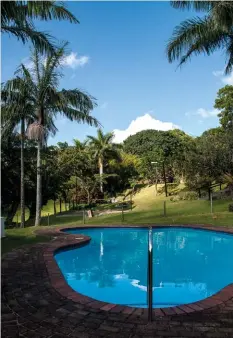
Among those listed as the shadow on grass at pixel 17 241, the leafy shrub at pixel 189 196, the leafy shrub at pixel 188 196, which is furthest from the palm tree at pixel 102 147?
the shadow on grass at pixel 17 241

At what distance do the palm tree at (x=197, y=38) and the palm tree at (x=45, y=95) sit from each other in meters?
5.33

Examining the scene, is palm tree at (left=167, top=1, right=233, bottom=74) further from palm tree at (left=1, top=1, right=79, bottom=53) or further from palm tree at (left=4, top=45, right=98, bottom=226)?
palm tree at (left=1, top=1, right=79, bottom=53)

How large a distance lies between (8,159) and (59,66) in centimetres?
834

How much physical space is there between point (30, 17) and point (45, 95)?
775cm

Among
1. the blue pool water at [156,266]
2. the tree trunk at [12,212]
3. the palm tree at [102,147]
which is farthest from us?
the palm tree at [102,147]

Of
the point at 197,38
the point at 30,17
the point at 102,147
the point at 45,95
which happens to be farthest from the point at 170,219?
the point at 102,147

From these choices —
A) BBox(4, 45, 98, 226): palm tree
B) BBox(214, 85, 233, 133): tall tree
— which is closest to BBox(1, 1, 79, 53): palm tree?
BBox(4, 45, 98, 226): palm tree

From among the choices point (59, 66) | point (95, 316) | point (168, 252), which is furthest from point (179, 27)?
point (95, 316)

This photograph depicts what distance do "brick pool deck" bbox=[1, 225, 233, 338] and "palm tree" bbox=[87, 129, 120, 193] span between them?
2813cm

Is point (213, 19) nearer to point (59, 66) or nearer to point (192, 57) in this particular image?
point (192, 57)

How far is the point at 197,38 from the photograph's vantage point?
12758 mm

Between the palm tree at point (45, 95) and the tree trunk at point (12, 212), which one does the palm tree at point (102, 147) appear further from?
the palm tree at point (45, 95)

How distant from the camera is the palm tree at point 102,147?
33438mm

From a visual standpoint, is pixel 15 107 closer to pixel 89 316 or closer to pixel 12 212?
pixel 12 212
